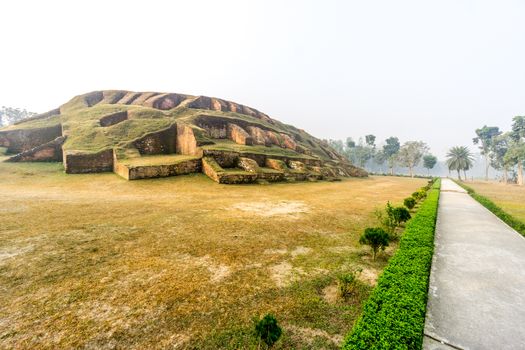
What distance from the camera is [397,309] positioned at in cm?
299

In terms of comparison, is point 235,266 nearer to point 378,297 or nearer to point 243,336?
point 243,336

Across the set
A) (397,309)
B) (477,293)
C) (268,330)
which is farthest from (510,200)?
(268,330)

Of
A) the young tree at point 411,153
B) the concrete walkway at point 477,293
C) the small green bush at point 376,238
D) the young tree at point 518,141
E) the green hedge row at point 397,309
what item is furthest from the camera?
the young tree at point 411,153

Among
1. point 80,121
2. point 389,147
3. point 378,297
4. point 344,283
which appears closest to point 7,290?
point 344,283

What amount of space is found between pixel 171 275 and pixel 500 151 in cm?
7185

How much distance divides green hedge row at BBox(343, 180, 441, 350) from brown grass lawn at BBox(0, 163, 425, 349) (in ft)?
1.12

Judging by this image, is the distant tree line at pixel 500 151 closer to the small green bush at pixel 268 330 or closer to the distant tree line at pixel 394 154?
the distant tree line at pixel 394 154

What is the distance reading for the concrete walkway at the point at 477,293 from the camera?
9.23 ft

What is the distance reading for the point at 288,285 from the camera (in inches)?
156

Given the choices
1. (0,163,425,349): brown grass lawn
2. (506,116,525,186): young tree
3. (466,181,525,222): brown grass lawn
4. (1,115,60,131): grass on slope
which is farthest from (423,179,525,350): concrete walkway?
(506,116,525,186): young tree

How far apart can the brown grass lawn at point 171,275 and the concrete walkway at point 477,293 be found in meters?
0.96

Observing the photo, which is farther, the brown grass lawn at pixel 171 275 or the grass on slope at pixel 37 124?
the grass on slope at pixel 37 124

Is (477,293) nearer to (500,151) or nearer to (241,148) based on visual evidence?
(241,148)

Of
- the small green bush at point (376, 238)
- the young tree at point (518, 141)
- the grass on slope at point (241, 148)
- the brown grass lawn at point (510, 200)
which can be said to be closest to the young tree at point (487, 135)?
the young tree at point (518, 141)
